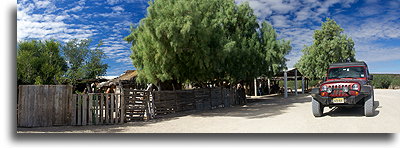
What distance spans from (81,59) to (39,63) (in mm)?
1651

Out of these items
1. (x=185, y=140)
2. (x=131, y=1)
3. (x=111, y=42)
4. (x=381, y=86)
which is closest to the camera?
(x=185, y=140)

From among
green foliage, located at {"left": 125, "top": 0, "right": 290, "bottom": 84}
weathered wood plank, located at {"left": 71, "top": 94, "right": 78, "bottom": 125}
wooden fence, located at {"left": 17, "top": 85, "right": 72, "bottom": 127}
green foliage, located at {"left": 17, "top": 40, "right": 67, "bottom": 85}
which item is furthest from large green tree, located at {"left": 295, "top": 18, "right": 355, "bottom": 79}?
green foliage, located at {"left": 17, "top": 40, "right": 67, "bottom": 85}

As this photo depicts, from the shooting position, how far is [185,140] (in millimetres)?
6062

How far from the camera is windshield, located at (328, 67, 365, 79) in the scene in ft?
26.5

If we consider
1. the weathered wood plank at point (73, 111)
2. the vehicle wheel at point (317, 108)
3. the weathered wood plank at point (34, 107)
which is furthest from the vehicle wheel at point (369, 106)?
the weathered wood plank at point (34, 107)

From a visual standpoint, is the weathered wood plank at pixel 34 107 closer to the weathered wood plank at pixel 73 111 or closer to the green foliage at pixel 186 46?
the weathered wood plank at pixel 73 111

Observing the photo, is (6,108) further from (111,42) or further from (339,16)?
(339,16)

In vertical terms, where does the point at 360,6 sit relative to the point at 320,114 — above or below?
above

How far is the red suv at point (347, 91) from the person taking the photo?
7.26m

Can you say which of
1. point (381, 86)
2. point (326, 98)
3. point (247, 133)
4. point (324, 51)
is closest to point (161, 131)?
point (247, 133)

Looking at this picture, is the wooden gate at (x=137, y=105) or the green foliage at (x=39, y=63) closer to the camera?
the green foliage at (x=39, y=63)

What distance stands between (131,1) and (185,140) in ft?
13.2

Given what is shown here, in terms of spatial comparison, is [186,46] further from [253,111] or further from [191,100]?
[253,111]

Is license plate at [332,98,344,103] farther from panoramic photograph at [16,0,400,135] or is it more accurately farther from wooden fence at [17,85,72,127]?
wooden fence at [17,85,72,127]
